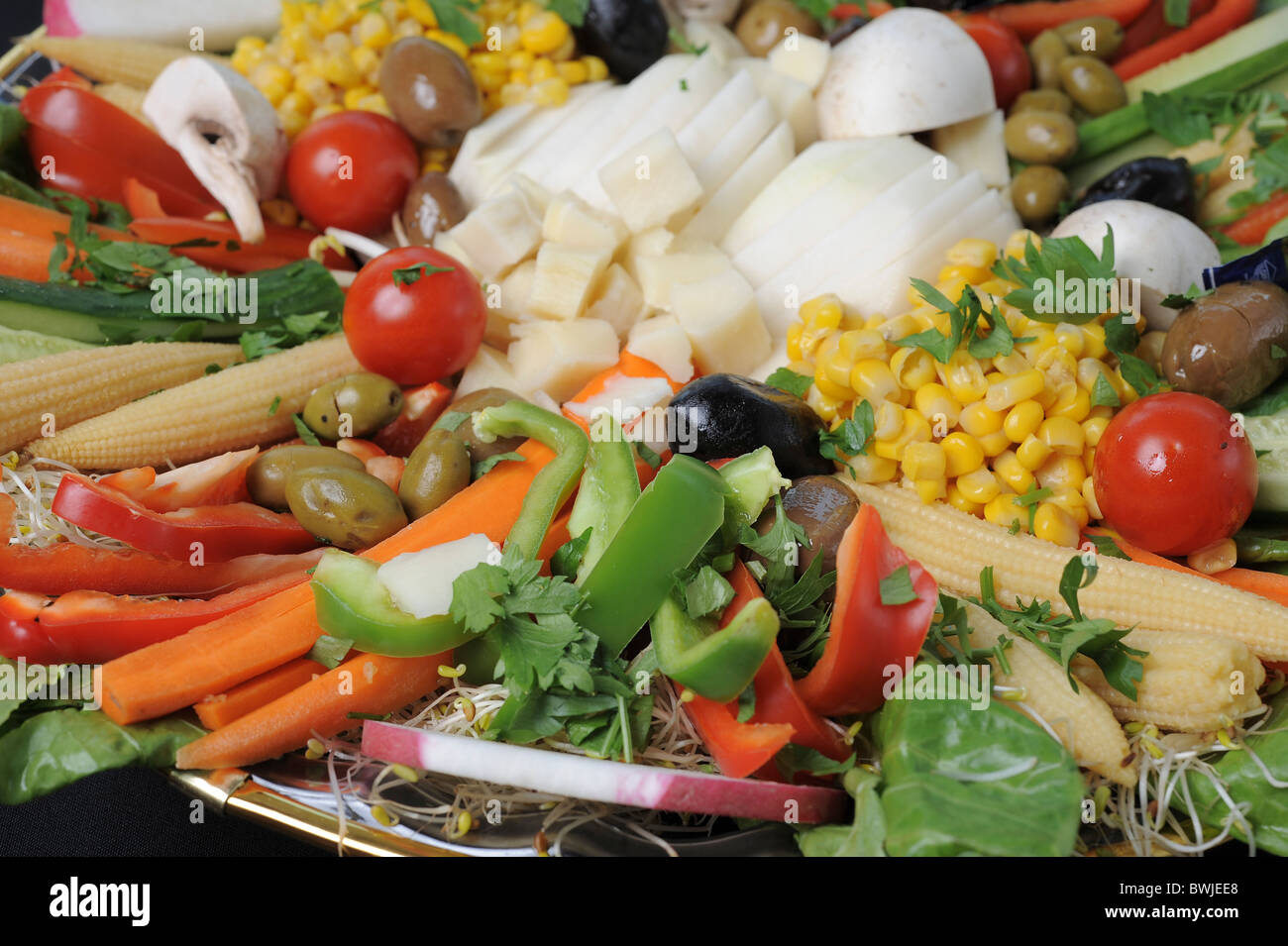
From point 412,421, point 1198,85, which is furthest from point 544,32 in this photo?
point 1198,85

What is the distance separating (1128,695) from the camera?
1.88 m

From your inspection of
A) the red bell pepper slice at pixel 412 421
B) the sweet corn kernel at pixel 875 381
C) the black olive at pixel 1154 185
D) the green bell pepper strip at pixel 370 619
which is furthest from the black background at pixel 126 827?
the black olive at pixel 1154 185

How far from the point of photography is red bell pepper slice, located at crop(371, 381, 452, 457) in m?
2.70

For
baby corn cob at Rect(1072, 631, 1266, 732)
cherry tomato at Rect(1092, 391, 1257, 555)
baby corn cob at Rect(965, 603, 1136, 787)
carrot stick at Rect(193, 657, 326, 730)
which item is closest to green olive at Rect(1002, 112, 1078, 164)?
cherry tomato at Rect(1092, 391, 1257, 555)

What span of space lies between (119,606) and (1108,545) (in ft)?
7.43

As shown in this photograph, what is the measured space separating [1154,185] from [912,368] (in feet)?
4.33

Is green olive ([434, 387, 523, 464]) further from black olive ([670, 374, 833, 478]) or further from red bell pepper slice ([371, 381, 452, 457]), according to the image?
black olive ([670, 374, 833, 478])

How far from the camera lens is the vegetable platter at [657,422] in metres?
1.74

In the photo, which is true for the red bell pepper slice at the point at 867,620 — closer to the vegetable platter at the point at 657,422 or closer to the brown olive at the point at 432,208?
the vegetable platter at the point at 657,422

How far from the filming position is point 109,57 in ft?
11.8

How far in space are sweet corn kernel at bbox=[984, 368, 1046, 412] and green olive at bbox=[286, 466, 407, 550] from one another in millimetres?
1509
